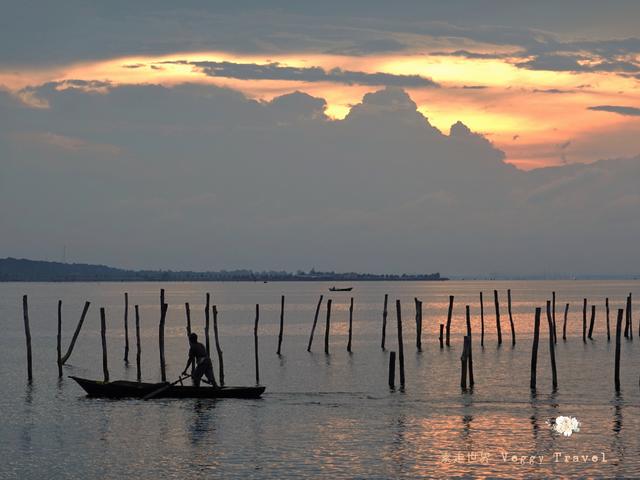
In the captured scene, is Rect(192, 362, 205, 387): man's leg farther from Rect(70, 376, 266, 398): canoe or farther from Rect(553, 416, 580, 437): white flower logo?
Rect(553, 416, 580, 437): white flower logo

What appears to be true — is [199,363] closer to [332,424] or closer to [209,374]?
[209,374]

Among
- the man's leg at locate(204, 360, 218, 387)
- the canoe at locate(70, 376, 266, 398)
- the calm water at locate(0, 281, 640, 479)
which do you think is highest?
the man's leg at locate(204, 360, 218, 387)

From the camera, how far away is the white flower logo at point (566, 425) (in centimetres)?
2800

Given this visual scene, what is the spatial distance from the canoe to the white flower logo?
33.3 ft

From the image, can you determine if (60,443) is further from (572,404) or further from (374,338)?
(374,338)

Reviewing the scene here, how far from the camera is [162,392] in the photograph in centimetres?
3350

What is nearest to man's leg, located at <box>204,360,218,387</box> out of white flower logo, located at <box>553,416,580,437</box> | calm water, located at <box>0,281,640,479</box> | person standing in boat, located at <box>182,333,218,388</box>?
person standing in boat, located at <box>182,333,218,388</box>

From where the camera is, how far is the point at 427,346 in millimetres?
62500

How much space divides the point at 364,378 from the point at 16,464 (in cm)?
2111

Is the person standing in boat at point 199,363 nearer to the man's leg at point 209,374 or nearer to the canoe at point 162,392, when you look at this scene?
the man's leg at point 209,374

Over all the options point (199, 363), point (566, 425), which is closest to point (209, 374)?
point (199, 363)

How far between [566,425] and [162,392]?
13.2 metres

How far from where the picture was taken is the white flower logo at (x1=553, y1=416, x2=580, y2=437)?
1102 inches

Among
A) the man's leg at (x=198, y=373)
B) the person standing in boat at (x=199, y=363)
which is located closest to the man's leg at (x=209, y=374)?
the person standing in boat at (x=199, y=363)
